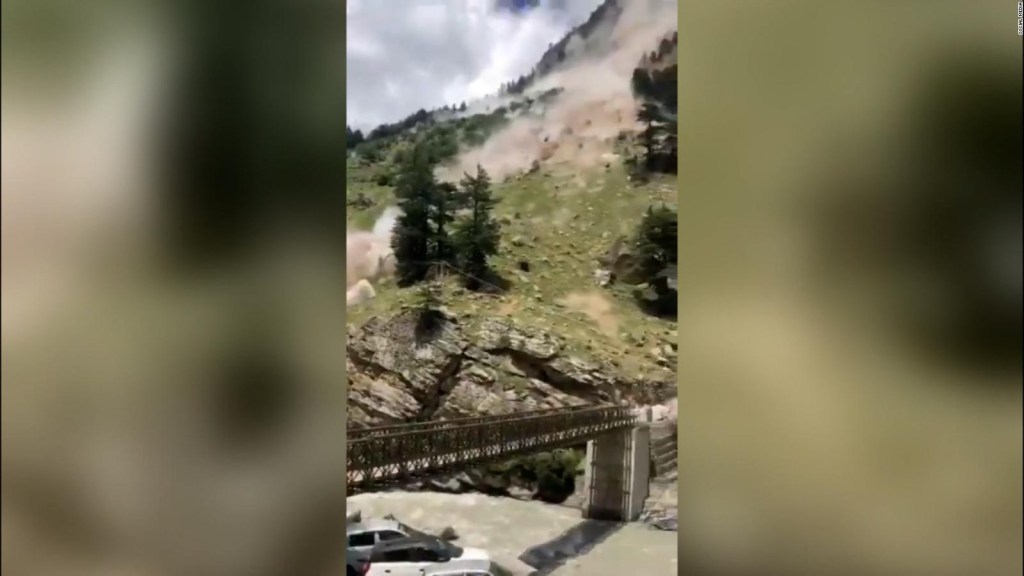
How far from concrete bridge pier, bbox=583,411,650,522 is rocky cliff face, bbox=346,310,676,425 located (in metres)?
0.06

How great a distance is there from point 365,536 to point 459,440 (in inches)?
9.4

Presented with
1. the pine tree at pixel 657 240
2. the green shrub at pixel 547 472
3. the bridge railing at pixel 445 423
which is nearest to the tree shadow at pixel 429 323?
the bridge railing at pixel 445 423

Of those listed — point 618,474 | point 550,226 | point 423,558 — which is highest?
point 550,226

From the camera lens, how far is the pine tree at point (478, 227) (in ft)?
4.29

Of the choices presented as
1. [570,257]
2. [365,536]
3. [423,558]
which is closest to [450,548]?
[423,558]

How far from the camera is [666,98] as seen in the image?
4.09ft

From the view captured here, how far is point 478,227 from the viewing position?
4.30 feet

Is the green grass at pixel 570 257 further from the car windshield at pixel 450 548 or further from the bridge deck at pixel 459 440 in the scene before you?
the car windshield at pixel 450 548
